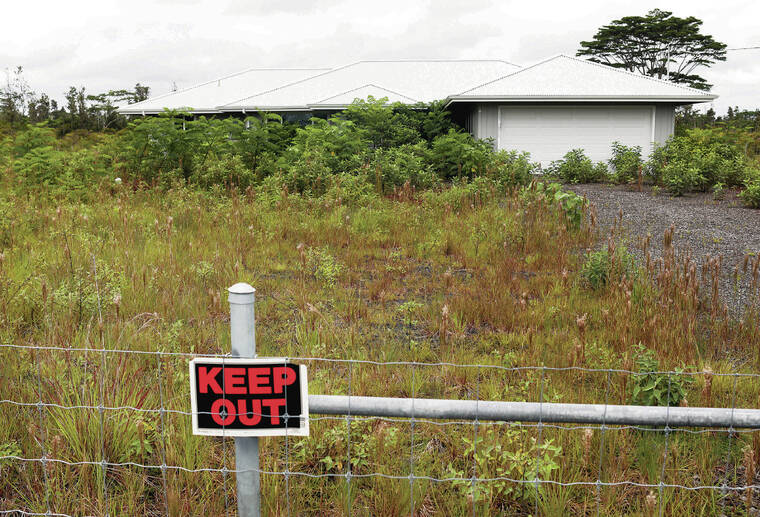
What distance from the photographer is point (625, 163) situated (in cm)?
1775

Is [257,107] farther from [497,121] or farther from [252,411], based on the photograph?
[252,411]

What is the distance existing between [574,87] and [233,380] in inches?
762

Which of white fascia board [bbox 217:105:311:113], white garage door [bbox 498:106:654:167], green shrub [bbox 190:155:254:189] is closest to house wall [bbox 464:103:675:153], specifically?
white garage door [bbox 498:106:654:167]

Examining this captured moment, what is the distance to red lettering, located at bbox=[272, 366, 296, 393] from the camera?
2.07 m

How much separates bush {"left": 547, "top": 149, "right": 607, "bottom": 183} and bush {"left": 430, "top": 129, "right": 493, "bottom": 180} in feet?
9.17

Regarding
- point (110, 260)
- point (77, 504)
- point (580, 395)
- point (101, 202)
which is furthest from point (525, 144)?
point (77, 504)

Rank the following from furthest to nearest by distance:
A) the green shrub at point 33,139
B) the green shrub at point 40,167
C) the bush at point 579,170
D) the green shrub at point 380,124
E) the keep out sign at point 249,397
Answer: the bush at point 579,170, the green shrub at point 380,124, the green shrub at point 33,139, the green shrub at point 40,167, the keep out sign at point 249,397

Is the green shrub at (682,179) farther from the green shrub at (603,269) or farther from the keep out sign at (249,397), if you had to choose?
the keep out sign at (249,397)

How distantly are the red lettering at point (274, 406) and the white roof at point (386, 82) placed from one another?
58.7 ft

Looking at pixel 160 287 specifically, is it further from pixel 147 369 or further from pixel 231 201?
pixel 231 201

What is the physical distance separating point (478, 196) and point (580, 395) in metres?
7.45

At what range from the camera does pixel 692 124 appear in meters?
37.1

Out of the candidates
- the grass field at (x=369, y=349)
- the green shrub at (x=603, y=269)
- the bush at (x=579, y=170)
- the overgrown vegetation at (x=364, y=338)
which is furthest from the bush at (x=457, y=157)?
the green shrub at (x=603, y=269)

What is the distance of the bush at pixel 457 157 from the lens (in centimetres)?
1545
